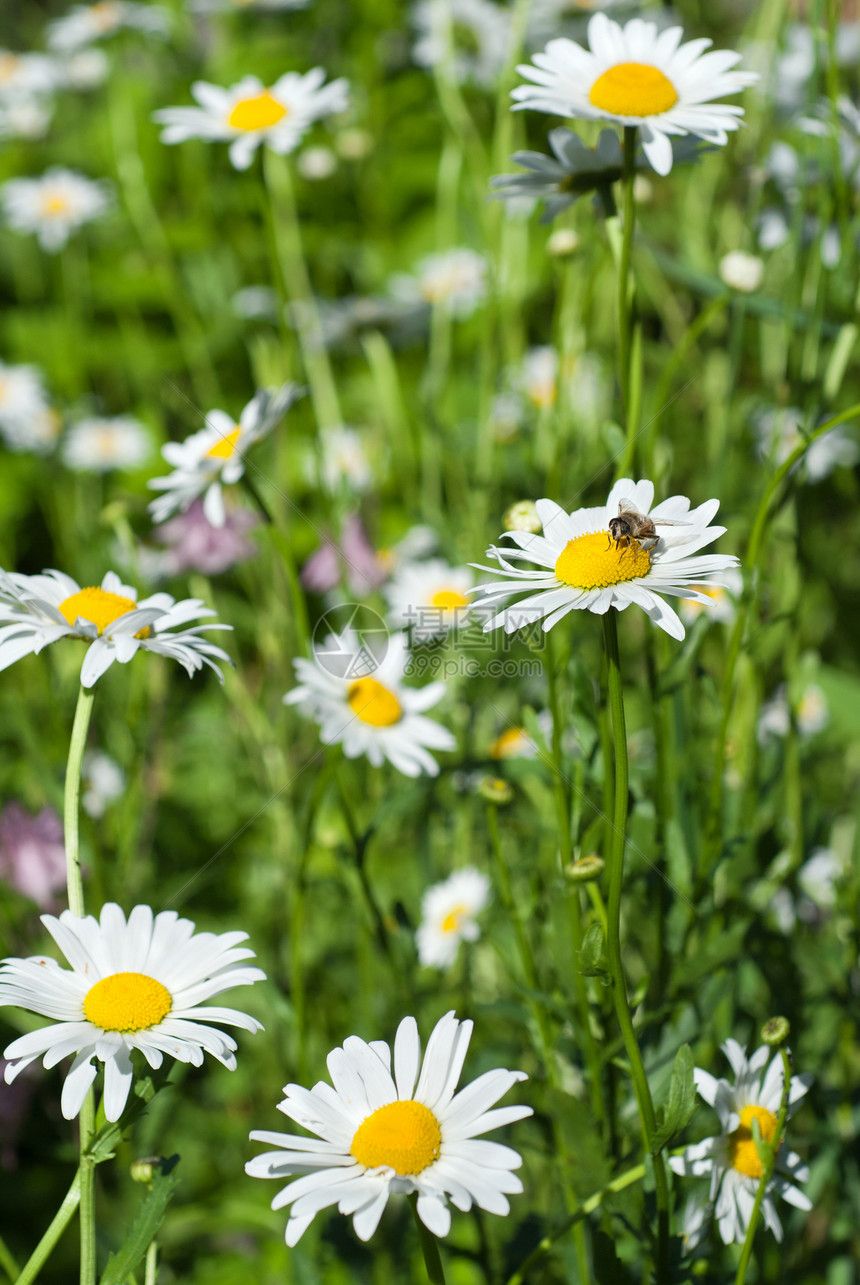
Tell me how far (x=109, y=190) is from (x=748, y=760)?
1.85 metres

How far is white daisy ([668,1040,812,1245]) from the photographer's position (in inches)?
20.9

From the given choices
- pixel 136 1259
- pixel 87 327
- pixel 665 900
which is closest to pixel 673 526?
pixel 665 900

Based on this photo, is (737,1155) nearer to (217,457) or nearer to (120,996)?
(120,996)

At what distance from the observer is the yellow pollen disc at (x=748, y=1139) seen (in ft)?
1.76

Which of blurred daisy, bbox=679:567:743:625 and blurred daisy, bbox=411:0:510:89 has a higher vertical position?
blurred daisy, bbox=411:0:510:89

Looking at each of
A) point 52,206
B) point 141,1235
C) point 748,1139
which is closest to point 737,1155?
point 748,1139

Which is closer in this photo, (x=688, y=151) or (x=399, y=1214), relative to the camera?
(x=688, y=151)

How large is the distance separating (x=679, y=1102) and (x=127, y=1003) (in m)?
0.25

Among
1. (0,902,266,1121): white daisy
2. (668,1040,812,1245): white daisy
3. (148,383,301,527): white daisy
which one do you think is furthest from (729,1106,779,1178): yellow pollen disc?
(148,383,301,527): white daisy

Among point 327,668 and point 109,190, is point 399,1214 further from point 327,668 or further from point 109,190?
point 109,190

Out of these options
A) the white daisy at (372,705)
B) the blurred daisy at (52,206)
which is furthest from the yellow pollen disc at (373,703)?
the blurred daisy at (52,206)

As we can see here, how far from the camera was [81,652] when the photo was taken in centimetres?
106

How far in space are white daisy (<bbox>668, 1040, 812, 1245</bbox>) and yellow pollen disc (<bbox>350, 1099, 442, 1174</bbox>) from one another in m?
0.16

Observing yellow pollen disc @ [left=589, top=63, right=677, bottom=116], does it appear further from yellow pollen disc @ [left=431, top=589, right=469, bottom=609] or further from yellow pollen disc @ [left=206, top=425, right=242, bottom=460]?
yellow pollen disc @ [left=431, top=589, right=469, bottom=609]
